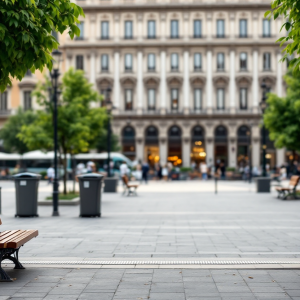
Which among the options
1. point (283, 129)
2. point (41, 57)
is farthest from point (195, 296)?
point (283, 129)

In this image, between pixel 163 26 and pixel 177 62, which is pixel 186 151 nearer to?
pixel 177 62

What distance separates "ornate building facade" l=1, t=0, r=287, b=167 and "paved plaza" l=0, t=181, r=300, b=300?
44.1 metres

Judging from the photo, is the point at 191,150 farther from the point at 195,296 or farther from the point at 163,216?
the point at 195,296

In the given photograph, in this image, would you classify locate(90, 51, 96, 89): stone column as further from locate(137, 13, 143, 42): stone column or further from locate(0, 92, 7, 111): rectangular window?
locate(0, 92, 7, 111): rectangular window

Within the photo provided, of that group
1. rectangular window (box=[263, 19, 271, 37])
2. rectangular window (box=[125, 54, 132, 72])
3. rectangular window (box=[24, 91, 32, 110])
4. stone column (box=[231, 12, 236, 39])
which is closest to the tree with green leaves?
rectangular window (box=[125, 54, 132, 72])

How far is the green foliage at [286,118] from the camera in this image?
1005 inches

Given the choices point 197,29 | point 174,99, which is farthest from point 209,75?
point 197,29

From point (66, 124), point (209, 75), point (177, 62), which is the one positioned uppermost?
point (177, 62)

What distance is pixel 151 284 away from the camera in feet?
21.3

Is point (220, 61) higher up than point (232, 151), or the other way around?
point (220, 61)

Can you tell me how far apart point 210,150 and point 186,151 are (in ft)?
9.06

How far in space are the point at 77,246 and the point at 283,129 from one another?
19.0 m

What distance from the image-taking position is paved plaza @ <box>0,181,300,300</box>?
20.3ft

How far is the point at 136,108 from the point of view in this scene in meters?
60.1
